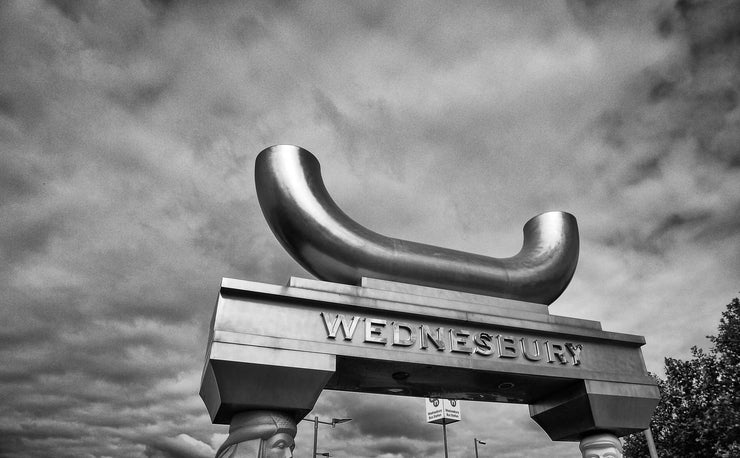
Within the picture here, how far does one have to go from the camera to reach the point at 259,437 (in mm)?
4297

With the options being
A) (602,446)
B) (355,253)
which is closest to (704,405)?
(602,446)

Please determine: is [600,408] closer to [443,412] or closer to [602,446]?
[602,446]

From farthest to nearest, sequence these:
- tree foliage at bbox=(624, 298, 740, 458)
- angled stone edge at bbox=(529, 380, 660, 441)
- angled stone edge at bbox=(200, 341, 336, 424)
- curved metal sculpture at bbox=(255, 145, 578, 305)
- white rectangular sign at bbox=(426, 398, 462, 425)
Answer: white rectangular sign at bbox=(426, 398, 462, 425) < tree foliage at bbox=(624, 298, 740, 458) < angled stone edge at bbox=(529, 380, 660, 441) < curved metal sculpture at bbox=(255, 145, 578, 305) < angled stone edge at bbox=(200, 341, 336, 424)

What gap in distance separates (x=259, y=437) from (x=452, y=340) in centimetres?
218

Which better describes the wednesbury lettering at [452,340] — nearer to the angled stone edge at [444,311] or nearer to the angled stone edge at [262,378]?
the angled stone edge at [444,311]

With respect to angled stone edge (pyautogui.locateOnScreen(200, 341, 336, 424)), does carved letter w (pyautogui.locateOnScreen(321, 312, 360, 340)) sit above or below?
above

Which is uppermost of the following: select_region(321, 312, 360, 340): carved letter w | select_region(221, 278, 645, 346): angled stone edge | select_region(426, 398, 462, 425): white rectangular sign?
select_region(426, 398, 462, 425): white rectangular sign

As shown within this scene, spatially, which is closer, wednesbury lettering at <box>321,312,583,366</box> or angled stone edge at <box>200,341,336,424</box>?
angled stone edge at <box>200,341,336,424</box>

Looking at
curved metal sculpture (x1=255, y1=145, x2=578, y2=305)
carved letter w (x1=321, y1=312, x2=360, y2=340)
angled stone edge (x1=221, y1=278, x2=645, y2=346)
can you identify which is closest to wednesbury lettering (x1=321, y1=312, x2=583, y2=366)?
carved letter w (x1=321, y1=312, x2=360, y2=340)

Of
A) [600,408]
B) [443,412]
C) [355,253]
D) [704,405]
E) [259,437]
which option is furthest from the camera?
[443,412]

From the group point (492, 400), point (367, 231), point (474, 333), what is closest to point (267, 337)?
point (367, 231)

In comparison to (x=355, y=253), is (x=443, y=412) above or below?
above

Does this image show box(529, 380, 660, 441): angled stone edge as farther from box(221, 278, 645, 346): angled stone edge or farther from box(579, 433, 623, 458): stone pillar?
box(221, 278, 645, 346): angled stone edge

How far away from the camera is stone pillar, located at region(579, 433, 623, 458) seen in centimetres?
545
